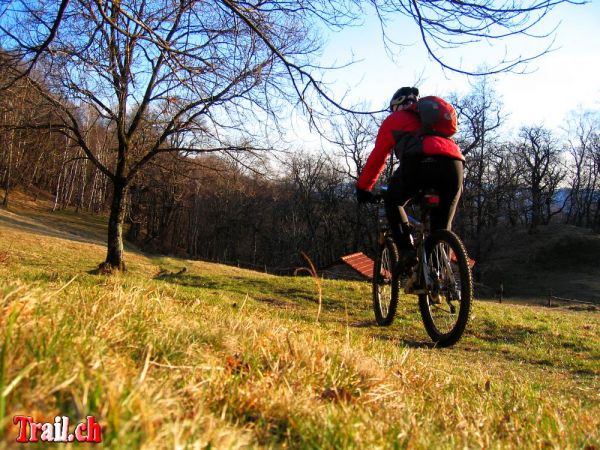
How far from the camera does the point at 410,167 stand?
426 cm

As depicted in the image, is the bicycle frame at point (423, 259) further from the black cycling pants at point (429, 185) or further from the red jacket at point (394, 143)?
the red jacket at point (394, 143)

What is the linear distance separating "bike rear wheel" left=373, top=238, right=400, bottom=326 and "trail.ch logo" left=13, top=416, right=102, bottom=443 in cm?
442

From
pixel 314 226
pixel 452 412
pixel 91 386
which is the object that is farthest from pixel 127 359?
pixel 314 226

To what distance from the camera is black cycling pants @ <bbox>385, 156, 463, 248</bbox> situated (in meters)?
4.20

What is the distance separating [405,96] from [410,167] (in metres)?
0.86

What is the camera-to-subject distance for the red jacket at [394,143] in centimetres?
408

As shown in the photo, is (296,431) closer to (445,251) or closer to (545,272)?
(445,251)

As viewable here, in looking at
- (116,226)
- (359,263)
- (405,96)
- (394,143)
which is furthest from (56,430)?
(359,263)

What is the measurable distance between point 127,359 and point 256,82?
684cm

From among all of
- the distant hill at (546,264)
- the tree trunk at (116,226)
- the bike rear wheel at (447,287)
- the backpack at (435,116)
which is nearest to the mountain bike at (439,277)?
the bike rear wheel at (447,287)

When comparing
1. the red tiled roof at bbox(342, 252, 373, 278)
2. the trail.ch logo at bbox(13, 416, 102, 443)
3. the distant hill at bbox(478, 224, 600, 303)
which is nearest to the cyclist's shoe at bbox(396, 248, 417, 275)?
the trail.ch logo at bbox(13, 416, 102, 443)

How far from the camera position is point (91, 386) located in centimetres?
130

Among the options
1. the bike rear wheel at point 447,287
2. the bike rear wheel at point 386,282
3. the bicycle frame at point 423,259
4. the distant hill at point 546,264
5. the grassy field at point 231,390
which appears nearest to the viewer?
the grassy field at point 231,390

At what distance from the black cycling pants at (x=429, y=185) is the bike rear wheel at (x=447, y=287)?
22 cm
